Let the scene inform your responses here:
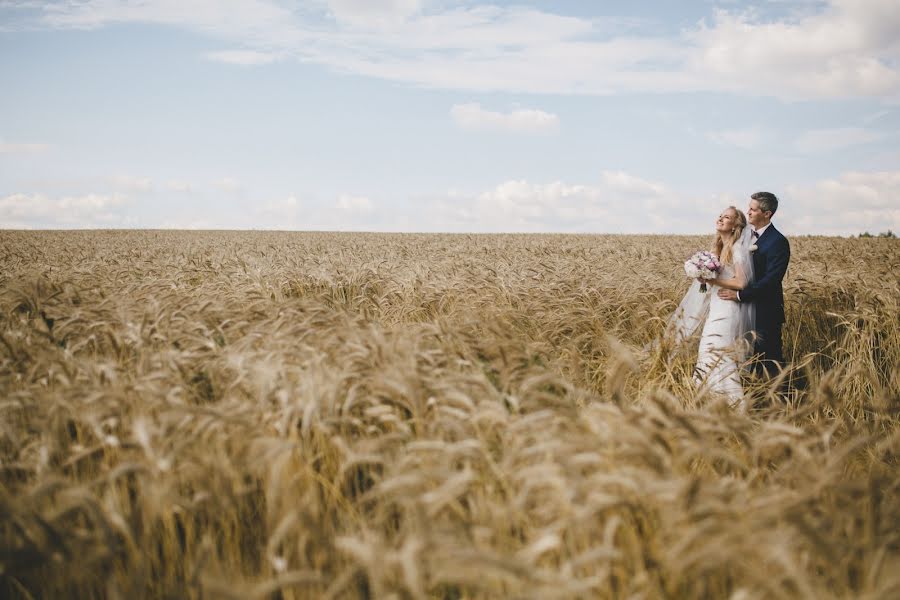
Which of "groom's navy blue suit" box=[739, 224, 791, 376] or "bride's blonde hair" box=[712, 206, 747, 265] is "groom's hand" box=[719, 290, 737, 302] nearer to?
"groom's navy blue suit" box=[739, 224, 791, 376]

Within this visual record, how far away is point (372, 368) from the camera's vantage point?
9.31ft

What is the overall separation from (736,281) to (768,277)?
0.92 ft

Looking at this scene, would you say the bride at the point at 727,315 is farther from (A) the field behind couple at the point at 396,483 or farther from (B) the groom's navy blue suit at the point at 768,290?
(A) the field behind couple at the point at 396,483

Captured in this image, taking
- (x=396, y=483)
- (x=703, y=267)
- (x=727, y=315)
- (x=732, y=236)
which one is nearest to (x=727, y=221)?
(x=732, y=236)

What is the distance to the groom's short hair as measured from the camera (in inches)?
215

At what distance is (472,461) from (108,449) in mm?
1657

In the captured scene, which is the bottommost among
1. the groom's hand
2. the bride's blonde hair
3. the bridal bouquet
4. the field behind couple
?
the field behind couple

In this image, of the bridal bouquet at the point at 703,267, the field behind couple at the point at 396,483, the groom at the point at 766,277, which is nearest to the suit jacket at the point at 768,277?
the groom at the point at 766,277

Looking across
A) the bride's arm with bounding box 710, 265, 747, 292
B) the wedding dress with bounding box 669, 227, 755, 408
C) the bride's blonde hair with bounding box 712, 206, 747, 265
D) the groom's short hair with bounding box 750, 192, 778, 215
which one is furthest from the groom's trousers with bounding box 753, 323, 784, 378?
the groom's short hair with bounding box 750, 192, 778, 215

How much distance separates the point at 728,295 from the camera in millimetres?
5562

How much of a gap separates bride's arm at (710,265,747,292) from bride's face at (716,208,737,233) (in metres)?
0.46

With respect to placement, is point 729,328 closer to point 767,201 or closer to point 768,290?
point 768,290

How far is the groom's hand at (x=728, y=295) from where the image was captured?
552 centimetres

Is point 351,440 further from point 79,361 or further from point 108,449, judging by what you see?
point 79,361
